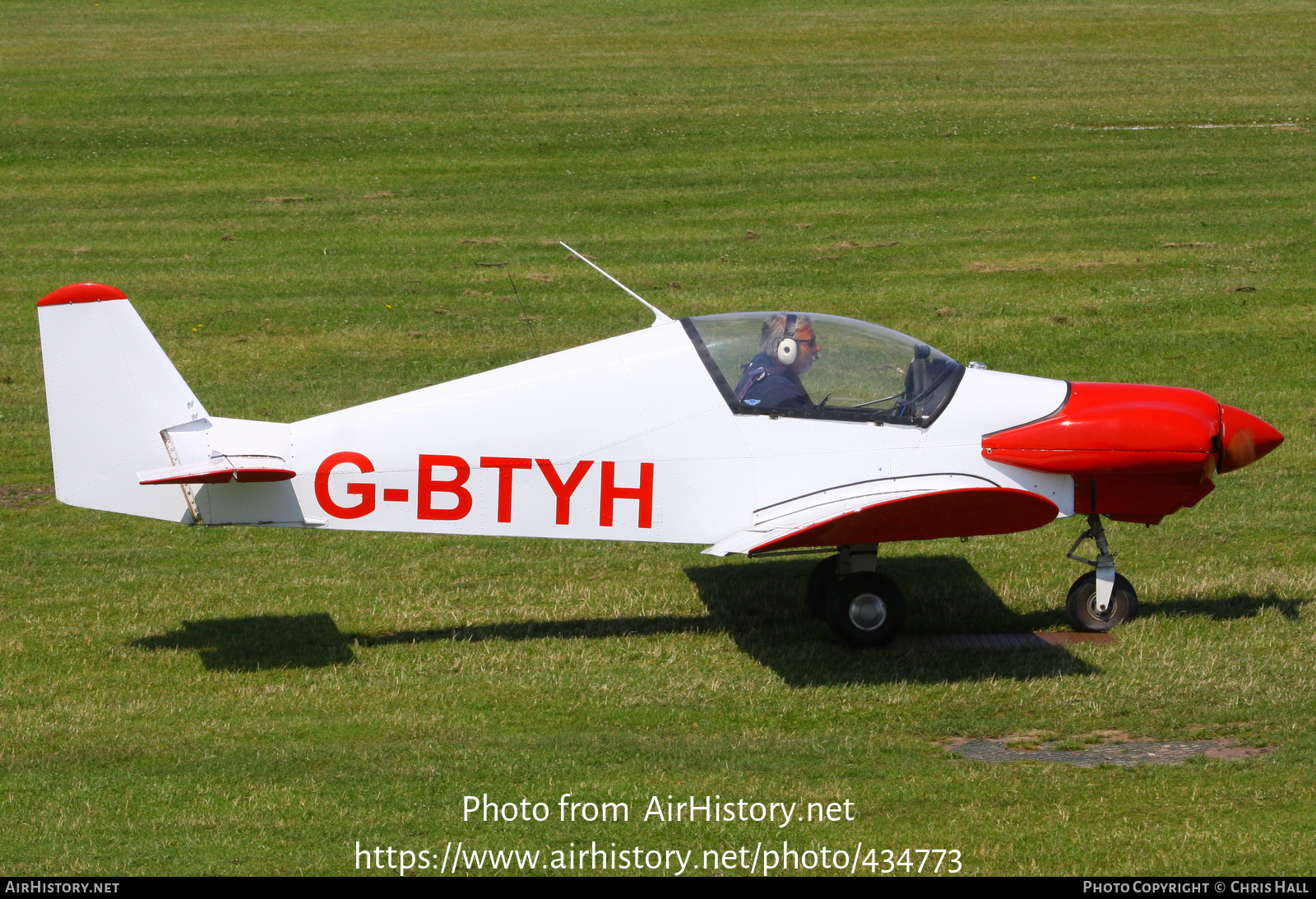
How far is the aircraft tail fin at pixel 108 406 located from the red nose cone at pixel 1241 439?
641 cm

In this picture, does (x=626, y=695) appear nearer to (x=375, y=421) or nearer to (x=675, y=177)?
(x=375, y=421)

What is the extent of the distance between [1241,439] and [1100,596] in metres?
1.33

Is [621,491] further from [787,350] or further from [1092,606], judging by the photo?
[1092,606]

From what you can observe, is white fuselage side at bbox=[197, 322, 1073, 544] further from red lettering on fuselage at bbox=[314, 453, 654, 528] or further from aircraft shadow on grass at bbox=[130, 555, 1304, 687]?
aircraft shadow on grass at bbox=[130, 555, 1304, 687]

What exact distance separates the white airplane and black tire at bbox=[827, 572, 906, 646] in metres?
0.01

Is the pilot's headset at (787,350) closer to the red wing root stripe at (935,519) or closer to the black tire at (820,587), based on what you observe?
the red wing root stripe at (935,519)

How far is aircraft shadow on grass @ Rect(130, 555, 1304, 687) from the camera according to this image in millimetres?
8039

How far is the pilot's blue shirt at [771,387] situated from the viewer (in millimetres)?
8086

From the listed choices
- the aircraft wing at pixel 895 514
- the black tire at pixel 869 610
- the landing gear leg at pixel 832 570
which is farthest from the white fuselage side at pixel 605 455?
the black tire at pixel 869 610

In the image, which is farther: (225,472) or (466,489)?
(466,489)

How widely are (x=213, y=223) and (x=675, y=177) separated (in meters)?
7.74

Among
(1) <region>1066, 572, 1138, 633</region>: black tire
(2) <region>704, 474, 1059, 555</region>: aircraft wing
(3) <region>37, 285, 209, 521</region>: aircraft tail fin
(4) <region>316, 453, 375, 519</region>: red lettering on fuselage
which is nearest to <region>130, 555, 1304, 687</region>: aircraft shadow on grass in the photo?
(1) <region>1066, 572, 1138, 633</region>: black tire

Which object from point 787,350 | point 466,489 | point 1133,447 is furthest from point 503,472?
point 1133,447

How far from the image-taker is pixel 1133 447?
7.88m
